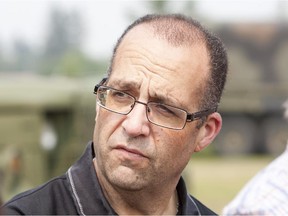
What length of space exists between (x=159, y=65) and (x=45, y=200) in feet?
1.66

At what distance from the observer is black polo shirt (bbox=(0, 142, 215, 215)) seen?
239cm

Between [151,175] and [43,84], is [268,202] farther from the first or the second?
[43,84]

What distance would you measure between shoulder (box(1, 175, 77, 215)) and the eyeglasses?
0.91 ft

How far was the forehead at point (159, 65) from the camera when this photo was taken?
242cm

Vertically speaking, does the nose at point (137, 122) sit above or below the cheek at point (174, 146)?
above

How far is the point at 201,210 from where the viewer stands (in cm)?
275

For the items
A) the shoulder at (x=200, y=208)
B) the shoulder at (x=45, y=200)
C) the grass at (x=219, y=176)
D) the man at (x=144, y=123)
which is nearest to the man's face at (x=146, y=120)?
the man at (x=144, y=123)

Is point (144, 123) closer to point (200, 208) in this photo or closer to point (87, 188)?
point (87, 188)

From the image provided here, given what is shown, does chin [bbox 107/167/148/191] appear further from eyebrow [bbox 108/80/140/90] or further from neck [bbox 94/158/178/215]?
eyebrow [bbox 108/80/140/90]

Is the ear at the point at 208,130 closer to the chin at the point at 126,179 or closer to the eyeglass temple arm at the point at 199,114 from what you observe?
the eyeglass temple arm at the point at 199,114

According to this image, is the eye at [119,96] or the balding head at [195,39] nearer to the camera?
the eye at [119,96]

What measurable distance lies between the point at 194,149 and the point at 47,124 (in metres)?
9.67

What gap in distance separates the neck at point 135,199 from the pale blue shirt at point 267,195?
0.22 metres

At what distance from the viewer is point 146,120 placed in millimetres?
2348
